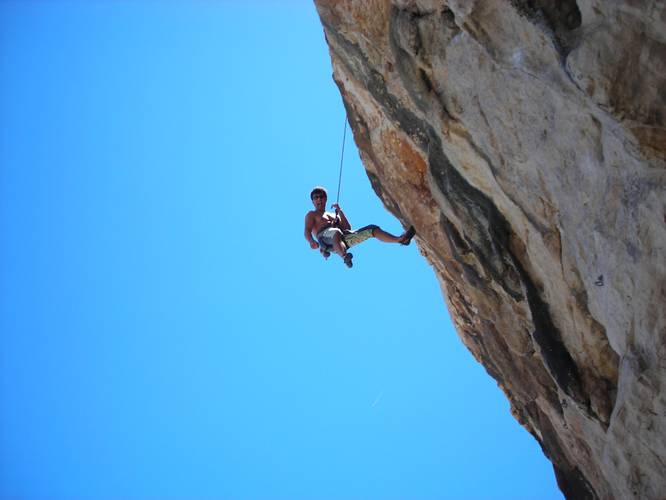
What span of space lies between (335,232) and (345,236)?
0.21 metres

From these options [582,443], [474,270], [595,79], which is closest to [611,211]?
[595,79]

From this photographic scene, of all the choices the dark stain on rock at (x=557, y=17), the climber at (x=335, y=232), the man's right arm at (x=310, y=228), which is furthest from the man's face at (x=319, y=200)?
the dark stain on rock at (x=557, y=17)

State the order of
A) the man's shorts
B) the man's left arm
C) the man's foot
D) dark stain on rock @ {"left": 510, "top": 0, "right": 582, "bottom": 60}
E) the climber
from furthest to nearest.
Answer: the man's left arm < the man's shorts < the climber < the man's foot < dark stain on rock @ {"left": 510, "top": 0, "right": 582, "bottom": 60}

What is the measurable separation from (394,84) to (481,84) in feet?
6.84

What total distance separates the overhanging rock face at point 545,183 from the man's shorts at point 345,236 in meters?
0.74

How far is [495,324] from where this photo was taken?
10.1m

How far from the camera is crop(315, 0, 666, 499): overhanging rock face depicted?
18.0 feet

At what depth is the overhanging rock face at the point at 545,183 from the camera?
18.0ft

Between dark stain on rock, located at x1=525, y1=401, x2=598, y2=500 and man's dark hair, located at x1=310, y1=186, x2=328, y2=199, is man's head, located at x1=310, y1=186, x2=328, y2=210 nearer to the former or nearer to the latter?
man's dark hair, located at x1=310, y1=186, x2=328, y2=199

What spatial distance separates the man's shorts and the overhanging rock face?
74cm

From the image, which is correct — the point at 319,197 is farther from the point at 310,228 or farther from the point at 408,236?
the point at 408,236

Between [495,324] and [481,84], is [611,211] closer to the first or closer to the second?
[481,84]

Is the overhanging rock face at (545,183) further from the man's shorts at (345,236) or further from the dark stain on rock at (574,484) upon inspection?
the man's shorts at (345,236)

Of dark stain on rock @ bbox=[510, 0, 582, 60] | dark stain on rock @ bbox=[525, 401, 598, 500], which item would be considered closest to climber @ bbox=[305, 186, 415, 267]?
dark stain on rock @ bbox=[525, 401, 598, 500]
